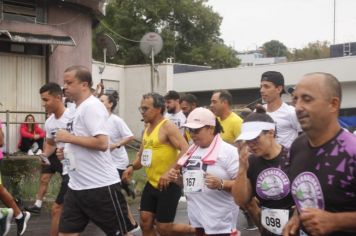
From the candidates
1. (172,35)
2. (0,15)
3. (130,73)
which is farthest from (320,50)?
(0,15)

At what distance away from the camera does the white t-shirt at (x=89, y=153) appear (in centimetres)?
543

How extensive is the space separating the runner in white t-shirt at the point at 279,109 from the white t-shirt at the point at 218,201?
1629 mm

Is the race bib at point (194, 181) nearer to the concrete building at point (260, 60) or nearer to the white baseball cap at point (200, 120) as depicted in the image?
the white baseball cap at point (200, 120)

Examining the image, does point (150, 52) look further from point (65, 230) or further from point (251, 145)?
point (251, 145)

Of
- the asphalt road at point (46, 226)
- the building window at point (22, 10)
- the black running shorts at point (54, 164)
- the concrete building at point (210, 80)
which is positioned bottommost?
the asphalt road at point (46, 226)

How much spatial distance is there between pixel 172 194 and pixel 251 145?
98.5 inches

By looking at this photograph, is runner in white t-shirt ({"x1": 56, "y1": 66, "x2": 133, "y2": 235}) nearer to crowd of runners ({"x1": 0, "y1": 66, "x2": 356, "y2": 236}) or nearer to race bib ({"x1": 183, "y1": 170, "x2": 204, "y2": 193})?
crowd of runners ({"x1": 0, "y1": 66, "x2": 356, "y2": 236})

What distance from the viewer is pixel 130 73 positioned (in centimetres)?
3158

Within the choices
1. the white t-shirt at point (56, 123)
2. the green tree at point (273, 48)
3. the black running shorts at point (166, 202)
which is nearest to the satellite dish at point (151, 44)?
the white t-shirt at point (56, 123)

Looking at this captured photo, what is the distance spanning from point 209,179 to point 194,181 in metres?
0.24

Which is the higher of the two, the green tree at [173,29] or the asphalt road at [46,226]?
the green tree at [173,29]

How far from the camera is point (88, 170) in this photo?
18.1ft

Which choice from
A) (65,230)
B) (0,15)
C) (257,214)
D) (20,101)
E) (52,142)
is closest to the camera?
(257,214)

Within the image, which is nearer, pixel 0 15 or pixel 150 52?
pixel 0 15
